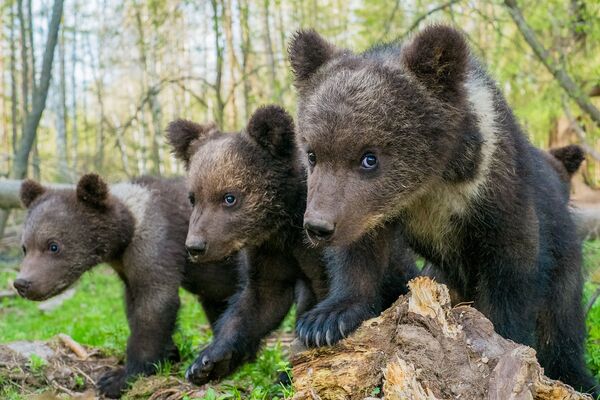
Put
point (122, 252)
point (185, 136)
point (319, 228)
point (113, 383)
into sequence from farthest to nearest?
point (122, 252), point (185, 136), point (113, 383), point (319, 228)

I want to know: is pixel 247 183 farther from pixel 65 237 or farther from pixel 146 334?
pixel 65 237

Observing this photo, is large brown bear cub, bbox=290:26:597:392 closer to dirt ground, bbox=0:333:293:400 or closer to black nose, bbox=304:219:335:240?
black nose, bbox=304:219:335:240

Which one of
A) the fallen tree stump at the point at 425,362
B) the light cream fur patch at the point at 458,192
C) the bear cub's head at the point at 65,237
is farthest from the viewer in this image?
the bear cub's head at the point at 65,237

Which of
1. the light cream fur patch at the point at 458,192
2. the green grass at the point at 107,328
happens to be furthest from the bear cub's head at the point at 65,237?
the light cream fur patch at the point at 458,192

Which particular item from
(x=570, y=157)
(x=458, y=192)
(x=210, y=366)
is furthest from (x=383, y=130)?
(x=570, y=157)

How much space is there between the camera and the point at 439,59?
4.11 m

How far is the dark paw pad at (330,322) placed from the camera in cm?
407

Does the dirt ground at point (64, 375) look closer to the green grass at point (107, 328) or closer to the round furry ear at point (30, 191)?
the green grass at point (107, 328)

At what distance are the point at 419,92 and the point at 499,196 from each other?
0.80 m

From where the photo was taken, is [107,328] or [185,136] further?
[107,328]

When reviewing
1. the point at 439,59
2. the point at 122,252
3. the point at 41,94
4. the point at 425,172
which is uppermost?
the point at 439,59

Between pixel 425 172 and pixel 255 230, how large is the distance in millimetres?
1930

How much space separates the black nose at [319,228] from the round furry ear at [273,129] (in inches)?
83.2

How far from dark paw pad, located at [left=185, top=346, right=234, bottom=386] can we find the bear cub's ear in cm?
175
